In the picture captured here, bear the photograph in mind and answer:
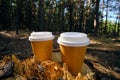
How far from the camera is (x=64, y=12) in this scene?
18453mm

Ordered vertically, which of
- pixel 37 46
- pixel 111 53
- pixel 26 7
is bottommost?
pixel 111 53

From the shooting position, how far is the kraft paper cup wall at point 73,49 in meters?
2.74

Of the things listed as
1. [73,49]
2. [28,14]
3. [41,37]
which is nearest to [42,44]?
[41,37]

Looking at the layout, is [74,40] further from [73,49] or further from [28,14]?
[28,14]

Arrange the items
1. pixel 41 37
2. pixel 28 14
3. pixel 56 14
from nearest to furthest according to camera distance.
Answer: pixel 41 37, pixel 28 14, pixel 56 14

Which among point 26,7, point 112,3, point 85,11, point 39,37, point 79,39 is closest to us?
point 79,39

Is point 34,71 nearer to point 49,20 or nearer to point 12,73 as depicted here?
point 12,73

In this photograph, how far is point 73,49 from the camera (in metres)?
2.75

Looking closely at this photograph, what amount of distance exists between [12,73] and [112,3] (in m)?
18.6

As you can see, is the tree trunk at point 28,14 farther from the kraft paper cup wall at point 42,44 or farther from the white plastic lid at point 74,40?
the white plastic lid at point 74,40

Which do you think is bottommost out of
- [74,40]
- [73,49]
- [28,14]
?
[73,49]

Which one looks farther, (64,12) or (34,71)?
(64,12)

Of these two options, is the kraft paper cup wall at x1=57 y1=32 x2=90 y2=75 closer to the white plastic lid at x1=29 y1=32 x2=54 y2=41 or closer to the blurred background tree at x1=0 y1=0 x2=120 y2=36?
the white plastic lid at x1=29 y1=32 x2=54 y2=41

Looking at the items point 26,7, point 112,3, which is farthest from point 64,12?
point 112,3
